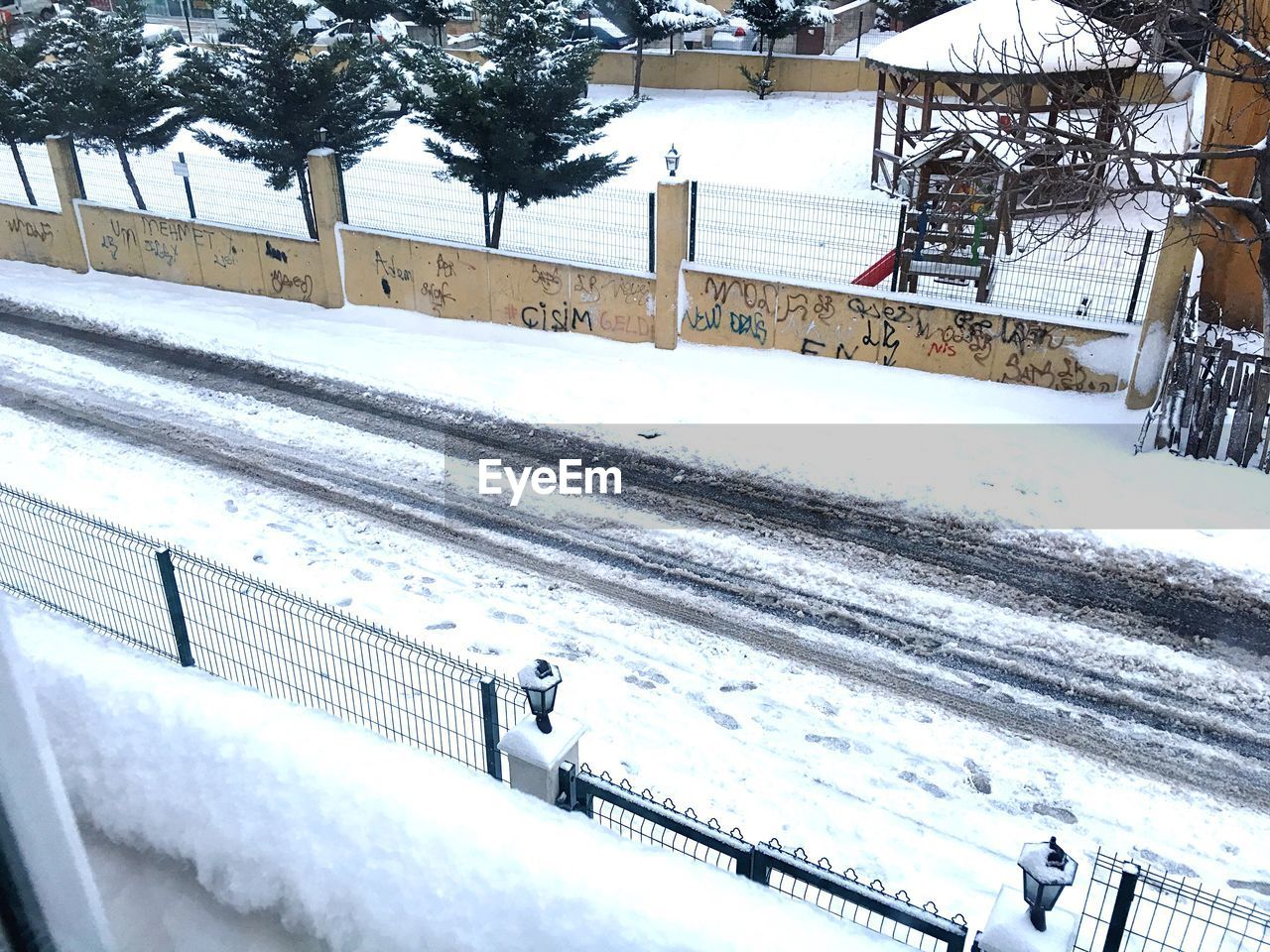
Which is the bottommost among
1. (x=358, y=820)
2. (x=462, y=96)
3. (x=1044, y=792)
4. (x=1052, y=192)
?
(x=1044, y=792)

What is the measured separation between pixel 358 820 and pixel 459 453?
6.41 meters

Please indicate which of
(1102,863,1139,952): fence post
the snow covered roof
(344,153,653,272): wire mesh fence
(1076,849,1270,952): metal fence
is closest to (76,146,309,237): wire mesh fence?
(344,153,653,272): wire mesh fence

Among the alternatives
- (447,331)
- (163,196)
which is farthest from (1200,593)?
(163,196)

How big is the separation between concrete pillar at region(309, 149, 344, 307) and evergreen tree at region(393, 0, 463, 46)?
17658 mm

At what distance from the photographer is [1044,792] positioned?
732 cm

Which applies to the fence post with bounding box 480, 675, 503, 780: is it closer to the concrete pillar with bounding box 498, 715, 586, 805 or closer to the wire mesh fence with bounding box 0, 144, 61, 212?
the concrete pillar with bounding box 498, 715, 586, 805

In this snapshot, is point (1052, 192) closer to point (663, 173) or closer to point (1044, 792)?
point (663, 173)

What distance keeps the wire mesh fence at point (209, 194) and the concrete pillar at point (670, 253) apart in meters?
6.48

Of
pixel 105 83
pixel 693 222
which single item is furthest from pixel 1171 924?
pixel 105 83

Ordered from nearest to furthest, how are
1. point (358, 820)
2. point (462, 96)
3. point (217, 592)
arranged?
point (358, 820)
point (217, 592)
point (462, 96)

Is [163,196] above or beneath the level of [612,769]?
above

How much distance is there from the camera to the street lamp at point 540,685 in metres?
5.97

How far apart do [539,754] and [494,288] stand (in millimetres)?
10375

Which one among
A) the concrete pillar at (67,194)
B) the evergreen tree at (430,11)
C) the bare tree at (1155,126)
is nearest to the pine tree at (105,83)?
the concrete pillar at (67,194)
